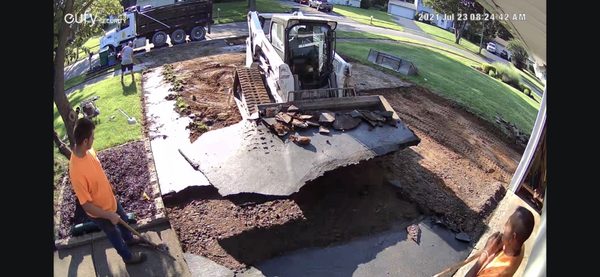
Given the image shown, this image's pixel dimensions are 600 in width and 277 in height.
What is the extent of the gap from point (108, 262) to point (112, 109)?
144 inches

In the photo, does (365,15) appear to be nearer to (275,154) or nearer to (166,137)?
(166,137)

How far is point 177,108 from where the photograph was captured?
9.15m

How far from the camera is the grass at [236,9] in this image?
16656 millimetres

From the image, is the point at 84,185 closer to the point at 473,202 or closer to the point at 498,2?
the point at 498,2

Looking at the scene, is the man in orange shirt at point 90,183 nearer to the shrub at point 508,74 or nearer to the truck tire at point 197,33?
the shrub at point 508,74

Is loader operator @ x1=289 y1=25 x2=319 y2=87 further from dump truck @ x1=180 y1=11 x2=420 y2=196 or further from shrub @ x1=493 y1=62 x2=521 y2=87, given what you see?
shrub @ x1=493 y1=62 x2=521 y2=87

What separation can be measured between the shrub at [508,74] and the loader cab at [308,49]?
364 cm

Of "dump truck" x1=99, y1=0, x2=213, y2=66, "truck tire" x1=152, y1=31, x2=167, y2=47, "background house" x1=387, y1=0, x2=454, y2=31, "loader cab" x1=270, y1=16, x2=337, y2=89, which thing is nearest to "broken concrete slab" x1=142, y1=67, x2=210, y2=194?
"loader cab" x1=270, y1=16, x2=337, y2=89

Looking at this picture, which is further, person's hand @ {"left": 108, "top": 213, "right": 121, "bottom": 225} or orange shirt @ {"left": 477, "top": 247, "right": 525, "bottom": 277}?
person's hand @ {"left": 108, "top": 213, "right": 121, "bottom": 225}

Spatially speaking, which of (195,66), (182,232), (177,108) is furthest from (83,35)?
(195,66)

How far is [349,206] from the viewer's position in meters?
6.35

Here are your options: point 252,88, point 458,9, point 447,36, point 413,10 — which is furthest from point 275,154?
point 413,10

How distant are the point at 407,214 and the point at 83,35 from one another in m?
5.86

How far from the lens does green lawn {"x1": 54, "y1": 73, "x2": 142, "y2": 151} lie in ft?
23.4
